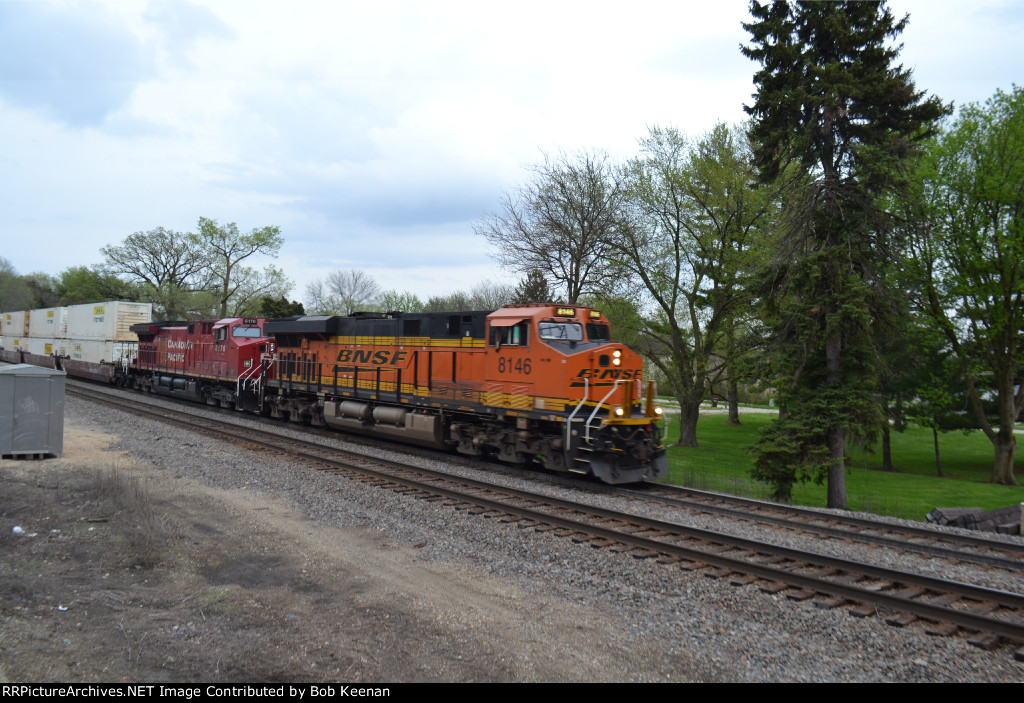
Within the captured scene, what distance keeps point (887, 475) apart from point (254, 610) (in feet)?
98.8

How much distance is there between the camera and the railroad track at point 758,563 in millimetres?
5986

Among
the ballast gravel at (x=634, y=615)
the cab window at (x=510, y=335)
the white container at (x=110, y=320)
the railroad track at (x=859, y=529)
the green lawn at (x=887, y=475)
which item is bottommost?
the green lawn at (x=887, y=475)

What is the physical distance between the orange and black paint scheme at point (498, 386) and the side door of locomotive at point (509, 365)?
22 mm

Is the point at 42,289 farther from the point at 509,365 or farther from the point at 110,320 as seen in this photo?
the point at 509,365

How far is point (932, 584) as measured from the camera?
6.61m

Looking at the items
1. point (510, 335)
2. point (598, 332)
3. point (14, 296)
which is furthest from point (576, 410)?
point (14, 296)

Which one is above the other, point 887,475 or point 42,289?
point 42,289

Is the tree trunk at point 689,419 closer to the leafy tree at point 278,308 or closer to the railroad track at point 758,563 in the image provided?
the railroad track at point 758,563

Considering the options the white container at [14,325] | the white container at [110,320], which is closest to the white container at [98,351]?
the white container at [110,320]

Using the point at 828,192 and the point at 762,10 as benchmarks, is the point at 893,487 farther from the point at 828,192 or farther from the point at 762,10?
the point at 762,10

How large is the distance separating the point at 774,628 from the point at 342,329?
1561 centimetres

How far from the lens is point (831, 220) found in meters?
16.3

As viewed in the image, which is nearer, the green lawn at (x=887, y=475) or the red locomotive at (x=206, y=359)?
the green lawn at (x=887, y=475)
